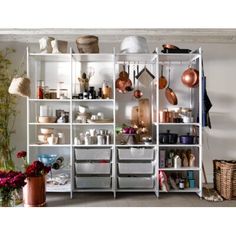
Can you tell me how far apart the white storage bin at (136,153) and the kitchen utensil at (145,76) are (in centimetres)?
104

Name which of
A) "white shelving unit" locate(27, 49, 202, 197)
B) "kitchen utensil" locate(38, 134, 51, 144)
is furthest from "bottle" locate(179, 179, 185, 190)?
"kitchen utensil" locate(38, 134, 51, 144)

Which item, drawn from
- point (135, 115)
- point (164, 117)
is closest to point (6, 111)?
point (135, 115)

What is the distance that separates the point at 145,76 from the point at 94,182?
65.5 inches

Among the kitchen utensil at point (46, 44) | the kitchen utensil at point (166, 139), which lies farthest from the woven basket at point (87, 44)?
the kitchen utensil at point (166, 139)

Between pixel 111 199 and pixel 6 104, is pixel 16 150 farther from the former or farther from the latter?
pixel 111 199

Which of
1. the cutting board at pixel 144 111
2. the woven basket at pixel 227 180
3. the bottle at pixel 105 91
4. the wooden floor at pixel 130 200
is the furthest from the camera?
the cutting board at pixel 144 111

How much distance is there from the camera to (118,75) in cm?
447

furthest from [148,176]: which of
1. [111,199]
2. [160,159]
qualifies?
[111,199]

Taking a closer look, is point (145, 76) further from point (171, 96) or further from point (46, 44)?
point (46, 44)

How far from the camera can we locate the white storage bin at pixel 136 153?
3.99 metres

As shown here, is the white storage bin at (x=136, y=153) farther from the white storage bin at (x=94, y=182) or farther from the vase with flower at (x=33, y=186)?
the vase with flower at (x=33, y=186)

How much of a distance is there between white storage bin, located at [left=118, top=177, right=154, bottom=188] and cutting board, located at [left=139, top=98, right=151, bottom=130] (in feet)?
2.85
